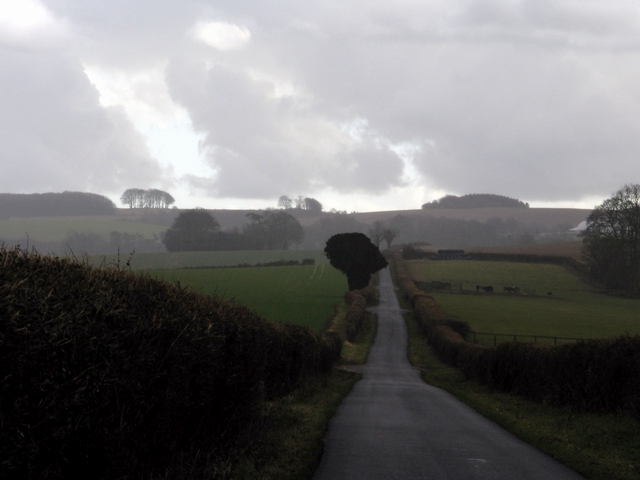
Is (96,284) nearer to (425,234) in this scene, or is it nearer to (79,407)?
(79,407)

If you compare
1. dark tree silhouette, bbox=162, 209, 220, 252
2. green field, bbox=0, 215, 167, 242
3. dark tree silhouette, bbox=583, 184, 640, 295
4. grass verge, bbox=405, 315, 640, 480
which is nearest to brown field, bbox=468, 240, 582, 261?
dark tree silhouette, bbox=583, 184, 640, 295

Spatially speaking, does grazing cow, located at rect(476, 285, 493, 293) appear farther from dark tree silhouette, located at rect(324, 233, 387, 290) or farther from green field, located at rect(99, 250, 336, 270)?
green field, located at rect(99, 250, 336, 270)

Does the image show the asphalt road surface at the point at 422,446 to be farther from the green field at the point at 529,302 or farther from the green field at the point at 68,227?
the green field at the point at 68,227

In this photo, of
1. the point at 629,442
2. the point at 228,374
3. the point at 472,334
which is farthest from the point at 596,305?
the point at 228,374

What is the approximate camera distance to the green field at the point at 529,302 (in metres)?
54.7

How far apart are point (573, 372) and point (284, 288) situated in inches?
2535

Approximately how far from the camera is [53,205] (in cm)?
11044

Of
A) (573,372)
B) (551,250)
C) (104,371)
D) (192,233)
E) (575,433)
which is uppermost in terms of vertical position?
(192,233)

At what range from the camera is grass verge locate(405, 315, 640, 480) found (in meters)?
9.79

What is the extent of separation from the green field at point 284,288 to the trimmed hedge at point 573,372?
84.4 feet

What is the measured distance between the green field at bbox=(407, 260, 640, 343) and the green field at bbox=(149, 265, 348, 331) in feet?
43.5

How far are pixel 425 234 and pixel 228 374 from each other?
17368cm

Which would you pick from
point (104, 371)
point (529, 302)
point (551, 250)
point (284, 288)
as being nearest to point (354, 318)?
point (284, 288)

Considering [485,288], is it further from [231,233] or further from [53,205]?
[53,205]
